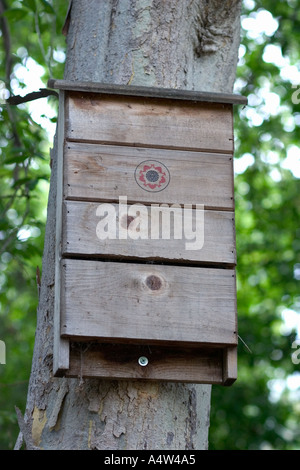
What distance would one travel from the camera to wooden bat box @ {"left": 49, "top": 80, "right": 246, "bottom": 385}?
2084 millimetres

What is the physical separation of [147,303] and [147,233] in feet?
0.71

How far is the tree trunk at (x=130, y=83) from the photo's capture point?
208 cm

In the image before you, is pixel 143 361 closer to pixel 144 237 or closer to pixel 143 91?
pixel 144 237

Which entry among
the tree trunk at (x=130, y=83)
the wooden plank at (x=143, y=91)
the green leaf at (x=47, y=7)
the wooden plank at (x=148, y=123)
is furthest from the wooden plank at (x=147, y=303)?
the green leaf at (x=47, y=7)

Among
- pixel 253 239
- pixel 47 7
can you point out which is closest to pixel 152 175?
pixel 47 7

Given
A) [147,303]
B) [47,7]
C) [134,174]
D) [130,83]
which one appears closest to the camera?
[147,303]

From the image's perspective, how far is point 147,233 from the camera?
218cm

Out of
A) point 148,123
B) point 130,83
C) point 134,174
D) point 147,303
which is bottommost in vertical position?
point 147,303

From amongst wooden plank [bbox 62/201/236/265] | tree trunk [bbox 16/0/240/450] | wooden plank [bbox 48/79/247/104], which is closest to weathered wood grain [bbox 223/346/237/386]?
tree trunk [bbox 16/0/240/450]

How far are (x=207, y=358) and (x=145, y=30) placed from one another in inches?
46.0

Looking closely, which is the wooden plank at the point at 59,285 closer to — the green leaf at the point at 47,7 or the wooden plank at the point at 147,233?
the wooden plank at the point at 147,233

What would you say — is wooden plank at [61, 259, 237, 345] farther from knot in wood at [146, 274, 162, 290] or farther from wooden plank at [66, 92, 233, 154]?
wooden plank at [66, 92, 233, 154]

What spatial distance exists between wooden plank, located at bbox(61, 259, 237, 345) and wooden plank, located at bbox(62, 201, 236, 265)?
0.13 ft

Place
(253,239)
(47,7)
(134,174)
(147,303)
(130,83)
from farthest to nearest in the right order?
(253,239)
(47,7)
(130,83)
(134,174)
(147,303)
